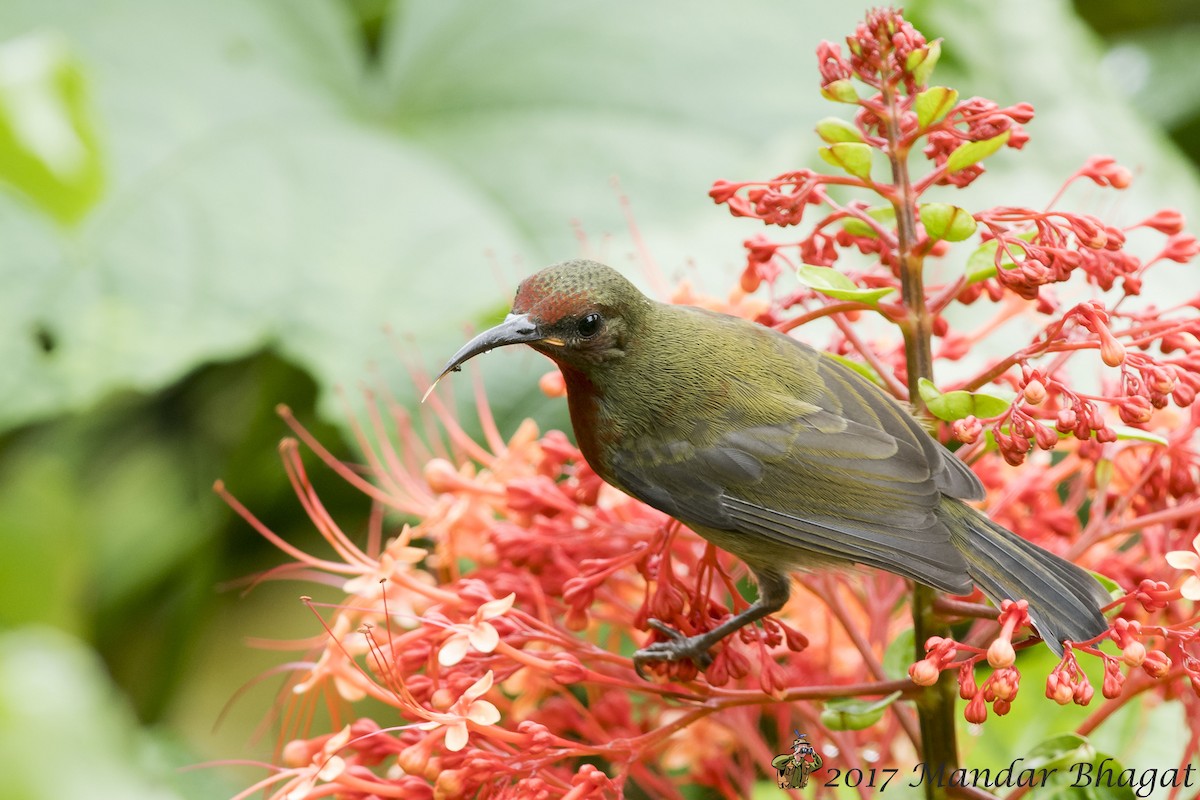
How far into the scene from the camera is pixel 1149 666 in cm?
121

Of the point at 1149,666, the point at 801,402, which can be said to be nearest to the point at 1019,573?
the point at 1149,666

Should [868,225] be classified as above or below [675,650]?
above

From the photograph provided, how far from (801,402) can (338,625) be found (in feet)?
2.22

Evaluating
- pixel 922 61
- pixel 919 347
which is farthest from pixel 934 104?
pixel 919 347

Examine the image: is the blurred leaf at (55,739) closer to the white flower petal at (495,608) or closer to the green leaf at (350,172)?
the white flower petal at (495,608)

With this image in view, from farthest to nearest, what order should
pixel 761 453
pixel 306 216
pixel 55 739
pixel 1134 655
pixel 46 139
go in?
pixel 306 216
pixel 761 453
pixel 1134 655
pixel 46 139
pixel 55 739

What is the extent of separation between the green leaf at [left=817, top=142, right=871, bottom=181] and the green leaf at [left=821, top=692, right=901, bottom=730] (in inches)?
23.0

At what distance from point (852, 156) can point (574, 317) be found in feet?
1.41

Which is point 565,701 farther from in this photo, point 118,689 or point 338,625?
point 118,689

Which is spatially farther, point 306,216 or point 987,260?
point 306,216

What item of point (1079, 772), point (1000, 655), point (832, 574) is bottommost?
point (1079, 772)

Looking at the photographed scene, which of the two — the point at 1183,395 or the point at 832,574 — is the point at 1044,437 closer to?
the point at 1183,395

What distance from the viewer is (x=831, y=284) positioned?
137 cm

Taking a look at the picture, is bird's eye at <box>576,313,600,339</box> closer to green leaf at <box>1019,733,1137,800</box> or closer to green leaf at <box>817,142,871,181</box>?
green leaf at <box>817,142,871,181</box>
